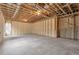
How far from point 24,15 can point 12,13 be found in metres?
0.32

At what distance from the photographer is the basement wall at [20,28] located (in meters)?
2.98

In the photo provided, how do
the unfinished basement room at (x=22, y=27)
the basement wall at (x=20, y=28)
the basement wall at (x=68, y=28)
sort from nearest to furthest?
the unfinished basement room at (x=22, y=27)
the basement wall at (x=20, y=28)
the basement wall at (x=68, y=28)

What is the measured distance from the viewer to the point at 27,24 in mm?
3133

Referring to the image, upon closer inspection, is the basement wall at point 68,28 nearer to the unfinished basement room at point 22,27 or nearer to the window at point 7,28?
the unfinished basement room at point 22,27

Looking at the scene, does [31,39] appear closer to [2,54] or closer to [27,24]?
[27,24]

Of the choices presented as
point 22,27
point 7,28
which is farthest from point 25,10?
point 7,28

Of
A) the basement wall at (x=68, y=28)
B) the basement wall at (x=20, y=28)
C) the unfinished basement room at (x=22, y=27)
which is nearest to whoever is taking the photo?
the unfinished basement room at (x=22, y=27)

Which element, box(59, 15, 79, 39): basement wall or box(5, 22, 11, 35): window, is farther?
box(59, 15, 79, 39): basement wall

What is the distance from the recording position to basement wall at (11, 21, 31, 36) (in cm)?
298

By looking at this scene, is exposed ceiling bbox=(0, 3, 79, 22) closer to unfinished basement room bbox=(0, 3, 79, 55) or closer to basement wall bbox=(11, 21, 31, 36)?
unfinished basement room bbox=(0, 3, 79, 55)

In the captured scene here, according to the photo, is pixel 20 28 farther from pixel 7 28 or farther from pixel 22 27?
pixel 7 28

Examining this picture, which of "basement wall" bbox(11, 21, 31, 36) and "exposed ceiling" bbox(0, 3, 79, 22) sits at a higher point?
→ "exposed ceiling" bbox(0, 3, 79, 22)

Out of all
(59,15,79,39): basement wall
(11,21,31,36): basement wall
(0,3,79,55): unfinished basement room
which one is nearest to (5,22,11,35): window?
(0,3,79,55): unfinished basement room

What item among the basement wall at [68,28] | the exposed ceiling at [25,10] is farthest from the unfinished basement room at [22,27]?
the basement wall at [68,28]
